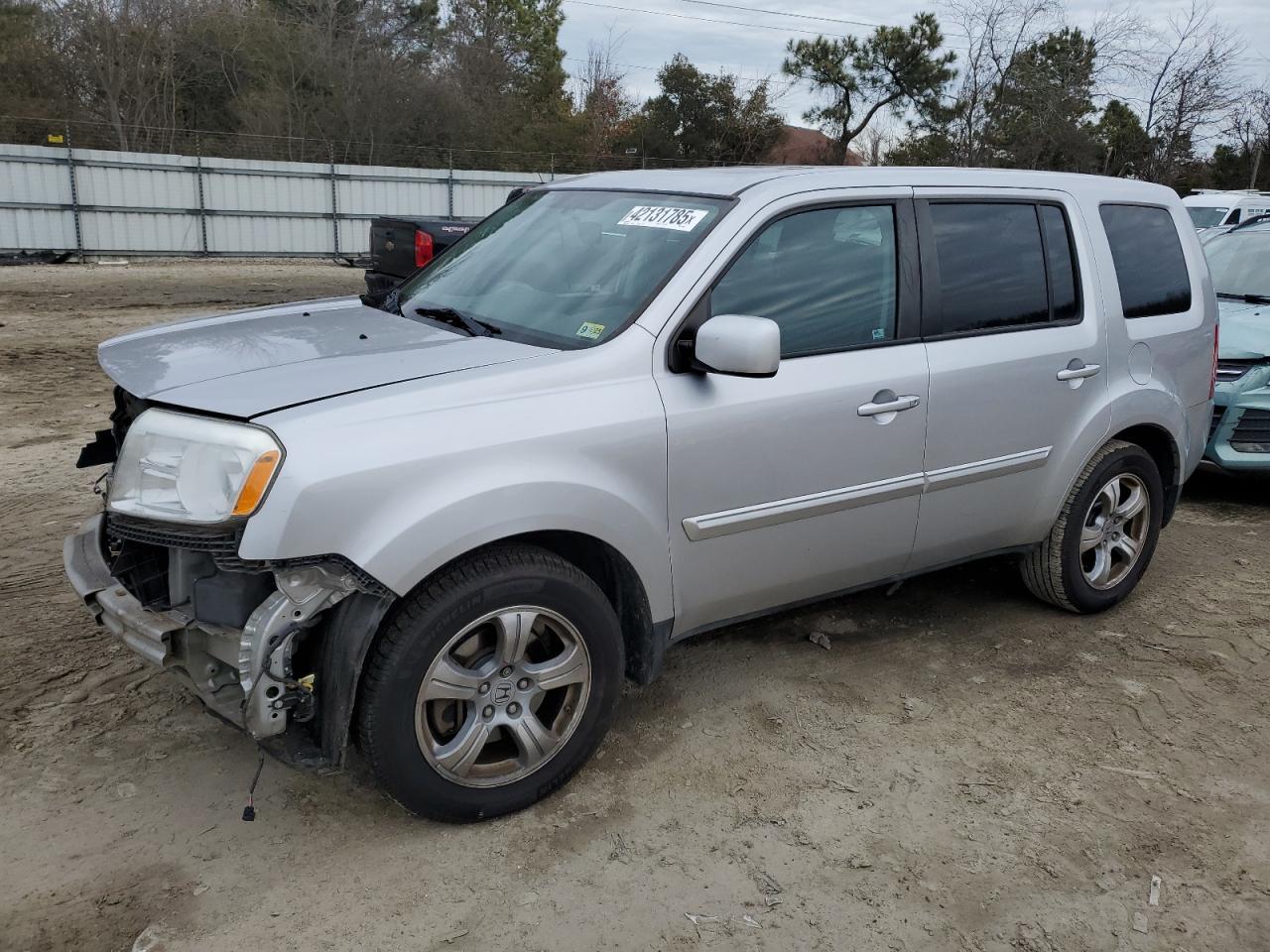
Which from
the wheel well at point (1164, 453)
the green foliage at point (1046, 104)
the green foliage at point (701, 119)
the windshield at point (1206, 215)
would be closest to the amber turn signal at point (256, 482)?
the wheel well at point (1164, 453)

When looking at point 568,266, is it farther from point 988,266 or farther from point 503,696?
point 988,266

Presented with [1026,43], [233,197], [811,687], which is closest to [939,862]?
[811,687]

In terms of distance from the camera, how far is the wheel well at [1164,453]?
15.4ft

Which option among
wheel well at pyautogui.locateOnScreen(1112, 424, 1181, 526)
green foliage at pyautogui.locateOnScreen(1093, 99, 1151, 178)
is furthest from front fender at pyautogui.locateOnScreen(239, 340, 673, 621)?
green foliage at pyautogui.locateOnScreen(1093, 99, 1151, 178)

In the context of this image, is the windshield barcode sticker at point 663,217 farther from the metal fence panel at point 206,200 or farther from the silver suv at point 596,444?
the metal fence panel at point 206,200

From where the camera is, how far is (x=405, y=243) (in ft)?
41.3

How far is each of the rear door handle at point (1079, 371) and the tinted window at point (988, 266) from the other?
0.74 feet

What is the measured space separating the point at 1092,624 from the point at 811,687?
1517mm

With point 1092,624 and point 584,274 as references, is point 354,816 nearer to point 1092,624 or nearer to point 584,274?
point 584,274

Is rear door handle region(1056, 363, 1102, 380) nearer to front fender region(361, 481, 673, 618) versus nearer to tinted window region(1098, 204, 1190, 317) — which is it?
tinted window region(1098, 204, 1190, 317)

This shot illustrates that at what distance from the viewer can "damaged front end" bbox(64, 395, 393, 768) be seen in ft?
8.82

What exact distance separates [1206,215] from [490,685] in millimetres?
17731

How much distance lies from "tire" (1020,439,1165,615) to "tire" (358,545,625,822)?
2232 millimetres

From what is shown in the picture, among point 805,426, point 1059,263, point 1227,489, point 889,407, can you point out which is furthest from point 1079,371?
point 1227,489
